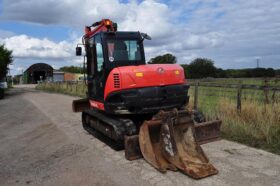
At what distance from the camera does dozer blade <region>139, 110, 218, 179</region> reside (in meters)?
6.16

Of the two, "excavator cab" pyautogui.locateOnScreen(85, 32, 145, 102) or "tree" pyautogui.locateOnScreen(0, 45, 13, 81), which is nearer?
"excavator cab" pyautogui.locateOnScreen(85, 32, 145, 102)

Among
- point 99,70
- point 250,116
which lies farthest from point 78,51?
point 250,116

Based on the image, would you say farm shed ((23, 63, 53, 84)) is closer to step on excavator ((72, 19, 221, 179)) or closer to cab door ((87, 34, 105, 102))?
cab door ((87, 34, 105, 102))

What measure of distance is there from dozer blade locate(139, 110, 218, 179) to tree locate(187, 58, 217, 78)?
3409 centimetres

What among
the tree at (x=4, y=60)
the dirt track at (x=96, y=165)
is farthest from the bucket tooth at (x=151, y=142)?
the tree at (x=4, y=60)

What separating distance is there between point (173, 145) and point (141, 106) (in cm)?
160

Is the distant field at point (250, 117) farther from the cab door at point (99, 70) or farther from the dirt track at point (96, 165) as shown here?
the cab door at point (99, 70)

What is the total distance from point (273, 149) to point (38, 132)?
6.96 meters

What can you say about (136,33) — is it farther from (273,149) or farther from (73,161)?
(273,149)

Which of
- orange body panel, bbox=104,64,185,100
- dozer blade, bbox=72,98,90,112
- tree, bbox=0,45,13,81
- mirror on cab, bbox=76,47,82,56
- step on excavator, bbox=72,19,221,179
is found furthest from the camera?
tree, bbox=0,45,13,81

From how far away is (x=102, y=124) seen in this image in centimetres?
877

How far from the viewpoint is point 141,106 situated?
25.3 ft

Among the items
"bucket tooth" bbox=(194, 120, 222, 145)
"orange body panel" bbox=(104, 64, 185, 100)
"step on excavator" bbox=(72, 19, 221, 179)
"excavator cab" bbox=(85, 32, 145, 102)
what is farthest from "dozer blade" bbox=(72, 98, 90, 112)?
"bucket tooth" bbox=(194, 120, 222, 145)

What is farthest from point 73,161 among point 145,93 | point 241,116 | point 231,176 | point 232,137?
point 241,116
